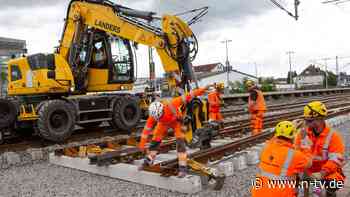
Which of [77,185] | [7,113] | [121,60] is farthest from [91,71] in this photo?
[77,185]

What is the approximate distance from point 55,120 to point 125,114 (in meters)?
2.54

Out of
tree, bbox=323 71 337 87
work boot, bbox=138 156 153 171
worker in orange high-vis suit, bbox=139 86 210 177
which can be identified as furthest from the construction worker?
tree, bbox=323 71 337 87

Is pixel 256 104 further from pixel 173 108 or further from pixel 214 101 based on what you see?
pixel 173 108

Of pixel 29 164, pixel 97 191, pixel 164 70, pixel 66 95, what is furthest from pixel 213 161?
pixel 66 95

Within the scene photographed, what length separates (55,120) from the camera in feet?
34.7

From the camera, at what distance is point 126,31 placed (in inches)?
448

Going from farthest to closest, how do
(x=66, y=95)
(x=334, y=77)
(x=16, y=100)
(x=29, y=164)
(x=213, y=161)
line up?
(x=334, y=77) < (x=66, y=95) < (x=16, y=100) < (x=29, y=164) < (x=213, y=161)

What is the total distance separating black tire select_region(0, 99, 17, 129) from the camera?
10180 millimetres

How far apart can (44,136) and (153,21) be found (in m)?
4.35

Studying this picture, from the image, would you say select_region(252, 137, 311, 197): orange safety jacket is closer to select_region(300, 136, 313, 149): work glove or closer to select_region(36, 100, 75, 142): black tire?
select_region(300, 136, 313, 149): work glove

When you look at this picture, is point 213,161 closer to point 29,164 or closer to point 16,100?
point 29,164

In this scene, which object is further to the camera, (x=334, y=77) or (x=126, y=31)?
(x=334, y=77)

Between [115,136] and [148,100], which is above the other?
[148,100]

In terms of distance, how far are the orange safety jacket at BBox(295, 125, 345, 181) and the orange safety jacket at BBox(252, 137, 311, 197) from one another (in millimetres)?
515
